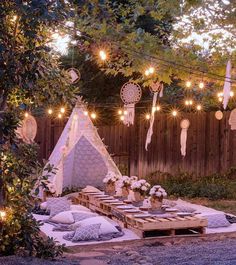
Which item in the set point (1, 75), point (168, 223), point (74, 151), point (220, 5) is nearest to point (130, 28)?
point (220, 5)

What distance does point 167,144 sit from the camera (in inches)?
542

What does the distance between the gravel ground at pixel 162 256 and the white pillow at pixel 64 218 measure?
55.9 inches

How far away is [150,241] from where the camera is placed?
7.16 m

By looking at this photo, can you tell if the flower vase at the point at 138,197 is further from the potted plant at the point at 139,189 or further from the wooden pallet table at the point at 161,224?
the wooden pallet table at the point at 161,224

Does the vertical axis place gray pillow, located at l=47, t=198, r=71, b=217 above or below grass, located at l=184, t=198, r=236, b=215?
above

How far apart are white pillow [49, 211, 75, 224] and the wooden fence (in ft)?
18.9

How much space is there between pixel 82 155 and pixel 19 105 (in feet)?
20.1

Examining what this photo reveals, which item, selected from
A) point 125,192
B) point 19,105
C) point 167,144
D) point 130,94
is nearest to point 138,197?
point 125,192

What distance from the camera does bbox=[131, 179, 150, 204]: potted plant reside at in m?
8.99

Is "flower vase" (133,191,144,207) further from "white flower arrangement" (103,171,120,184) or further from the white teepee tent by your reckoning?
the white teepee tent

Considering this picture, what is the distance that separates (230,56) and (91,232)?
4785 millimetres

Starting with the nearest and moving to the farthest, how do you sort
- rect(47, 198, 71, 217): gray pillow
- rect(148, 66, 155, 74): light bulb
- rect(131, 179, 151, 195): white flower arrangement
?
rect(47, 198, 71, 217): gray pillow → rect(131, 179, 151, 195): white flower arrangement → rect(148, 66, 155, 74): light bulb

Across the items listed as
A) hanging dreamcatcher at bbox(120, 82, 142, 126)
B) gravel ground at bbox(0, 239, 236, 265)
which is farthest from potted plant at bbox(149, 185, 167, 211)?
hanging dreamcatcher at bbox(120, 82, 142, 126)

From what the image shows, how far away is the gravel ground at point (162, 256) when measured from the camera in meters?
5.63
